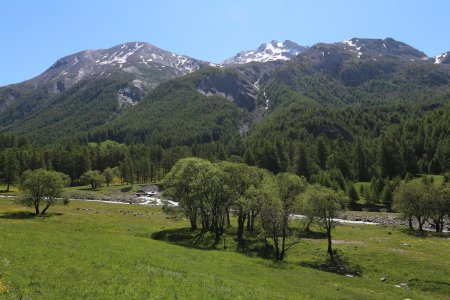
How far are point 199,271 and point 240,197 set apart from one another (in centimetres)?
2486

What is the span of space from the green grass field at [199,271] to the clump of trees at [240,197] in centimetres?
462

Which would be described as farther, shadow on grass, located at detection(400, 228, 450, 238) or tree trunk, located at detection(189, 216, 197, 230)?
shadow on grass, located at detection(400, 228, 450, 238)

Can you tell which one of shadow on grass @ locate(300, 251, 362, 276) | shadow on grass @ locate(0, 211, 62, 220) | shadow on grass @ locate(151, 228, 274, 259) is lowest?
shadow on grass @ locate(300, 251, 362, 276)

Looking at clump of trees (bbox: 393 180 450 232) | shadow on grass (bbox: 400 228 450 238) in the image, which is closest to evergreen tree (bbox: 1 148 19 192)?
clump of trees (bbox: 393 180 450 232)

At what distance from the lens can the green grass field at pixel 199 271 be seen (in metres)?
23.1

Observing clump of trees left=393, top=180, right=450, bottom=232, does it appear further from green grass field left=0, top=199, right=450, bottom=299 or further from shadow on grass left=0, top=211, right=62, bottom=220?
shadow on grass left=0, top=211, right=62, bottom=220

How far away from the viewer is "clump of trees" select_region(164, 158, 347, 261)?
167 ft

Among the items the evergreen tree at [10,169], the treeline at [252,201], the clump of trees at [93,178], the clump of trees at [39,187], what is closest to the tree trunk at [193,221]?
the treeline at [252,201]

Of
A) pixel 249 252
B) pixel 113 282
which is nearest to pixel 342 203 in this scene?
pixel 249 252

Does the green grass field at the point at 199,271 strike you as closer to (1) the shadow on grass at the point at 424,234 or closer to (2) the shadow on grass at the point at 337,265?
(2) the shadow on grass at the point at 337,265

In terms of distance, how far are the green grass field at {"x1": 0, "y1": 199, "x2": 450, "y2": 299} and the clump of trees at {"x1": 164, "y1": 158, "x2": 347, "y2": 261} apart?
4620 mm

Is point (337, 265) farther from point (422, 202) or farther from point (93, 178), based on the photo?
point (93, 178)

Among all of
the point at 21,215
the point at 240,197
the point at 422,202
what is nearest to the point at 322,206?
the point at 240,197

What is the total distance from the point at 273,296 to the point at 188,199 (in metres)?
36.9
